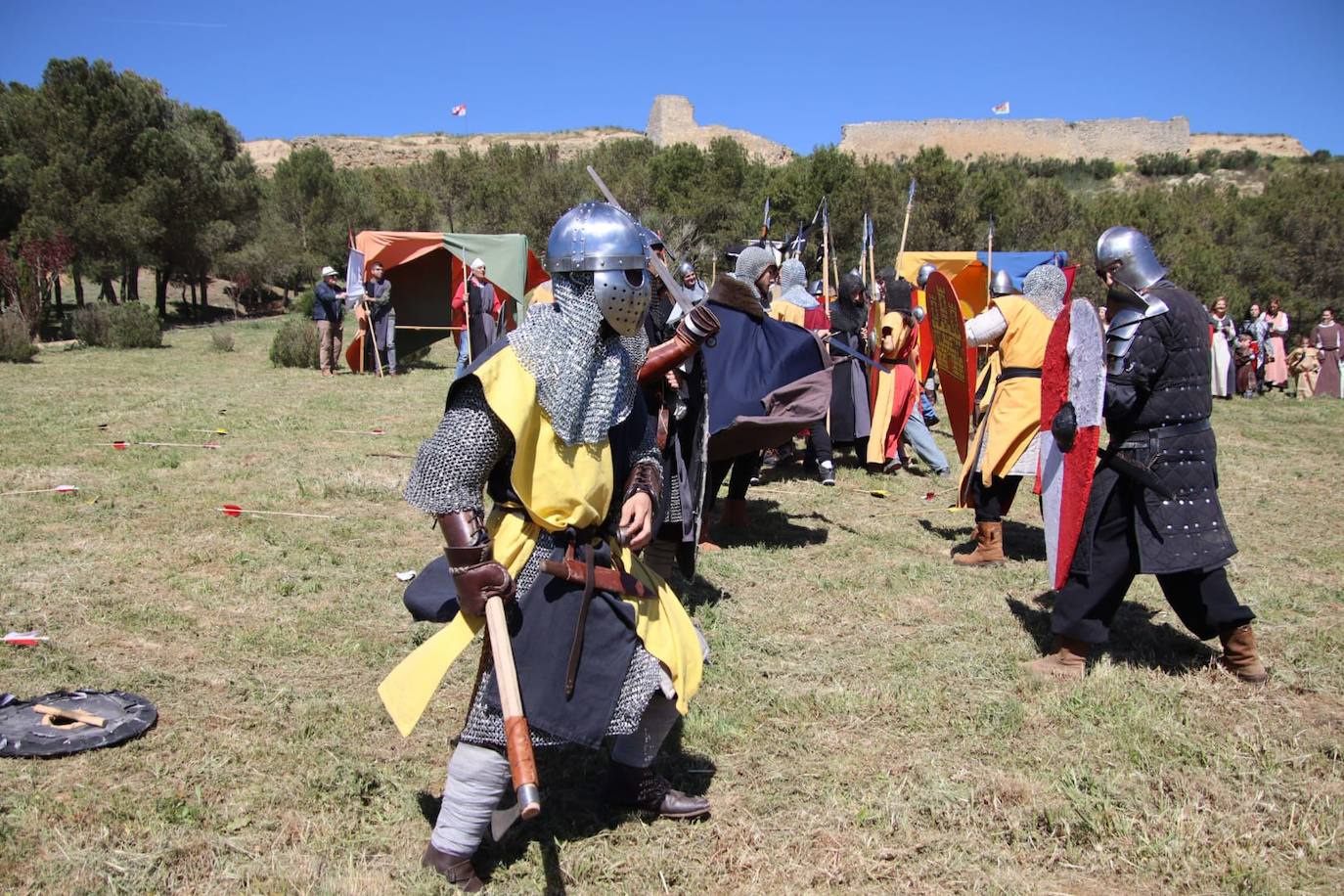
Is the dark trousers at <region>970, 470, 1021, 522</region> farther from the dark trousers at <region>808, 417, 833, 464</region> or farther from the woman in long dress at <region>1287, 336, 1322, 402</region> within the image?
the woman in long dress at <region>1287, 336, 1322, 402</region>

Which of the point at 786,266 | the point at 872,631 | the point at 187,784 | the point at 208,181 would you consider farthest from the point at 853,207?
the point at 187,784

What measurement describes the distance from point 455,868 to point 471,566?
85 centimetres

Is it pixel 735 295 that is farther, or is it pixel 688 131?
pixel 688 131

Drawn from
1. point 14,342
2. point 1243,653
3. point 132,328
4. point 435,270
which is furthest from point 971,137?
point 1243,653

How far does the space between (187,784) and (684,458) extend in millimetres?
2261

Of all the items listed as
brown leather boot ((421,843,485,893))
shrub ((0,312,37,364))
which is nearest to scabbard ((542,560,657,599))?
brown leather boot ((421,843,485,893))

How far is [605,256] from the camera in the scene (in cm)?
239

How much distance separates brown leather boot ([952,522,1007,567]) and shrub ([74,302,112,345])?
53.5 ft

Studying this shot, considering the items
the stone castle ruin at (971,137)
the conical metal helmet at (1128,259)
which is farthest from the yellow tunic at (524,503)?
the stone castle ruin at (971,137)

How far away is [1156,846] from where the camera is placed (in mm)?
2828

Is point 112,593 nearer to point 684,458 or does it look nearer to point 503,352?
point 684,458

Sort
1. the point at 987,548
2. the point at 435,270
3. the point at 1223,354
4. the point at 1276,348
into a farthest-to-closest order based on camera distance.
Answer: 1. the point at 435,270
2. the point at 1276,348
3. the point at 1223,354
4. the point at 987,548

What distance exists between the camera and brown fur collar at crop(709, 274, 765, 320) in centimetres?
495

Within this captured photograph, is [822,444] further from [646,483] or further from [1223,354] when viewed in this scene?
[1223,354]
